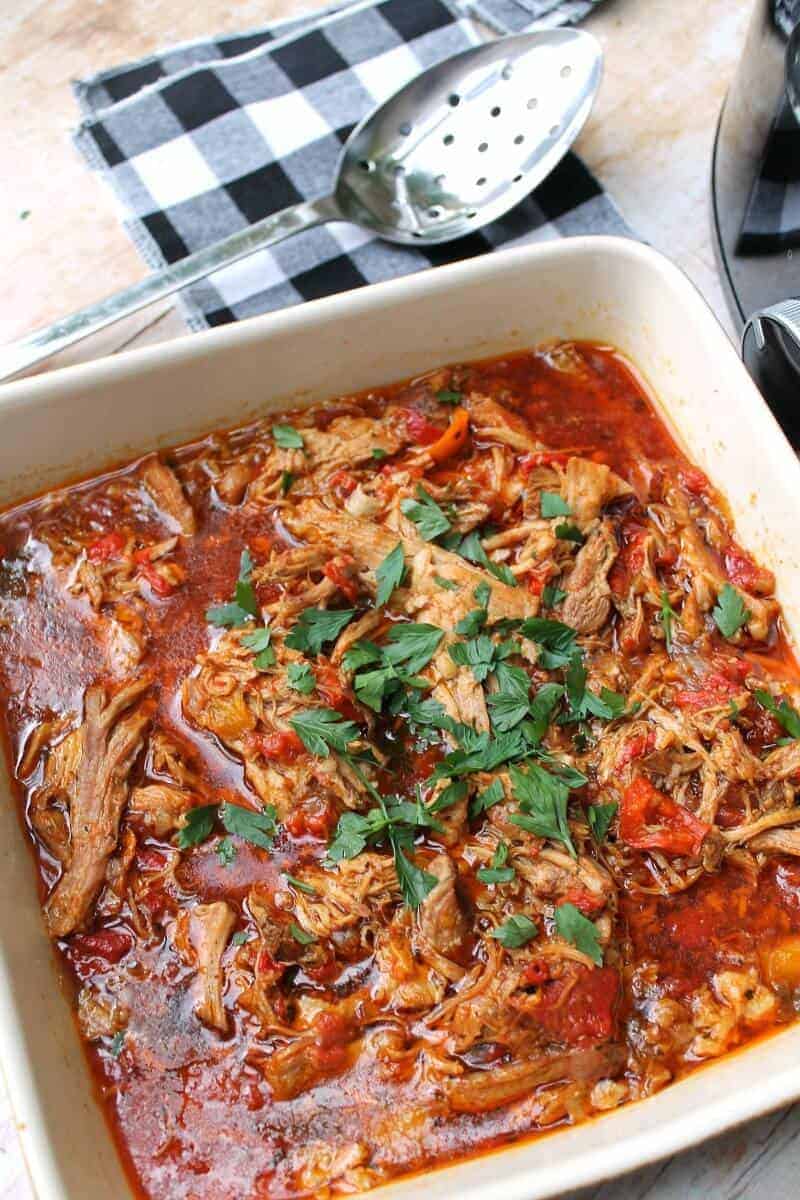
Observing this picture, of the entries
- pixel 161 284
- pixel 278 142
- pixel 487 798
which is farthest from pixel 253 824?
pixel 278 142

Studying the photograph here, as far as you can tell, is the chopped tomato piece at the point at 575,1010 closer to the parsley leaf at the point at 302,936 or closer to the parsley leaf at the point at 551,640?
the parsley leaf at the point at 302,936

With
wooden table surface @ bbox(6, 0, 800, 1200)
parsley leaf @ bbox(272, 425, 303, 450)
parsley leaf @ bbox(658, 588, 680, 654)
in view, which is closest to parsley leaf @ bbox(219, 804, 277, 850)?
parsley leaf @ bbox(272, 425, 303, 450)

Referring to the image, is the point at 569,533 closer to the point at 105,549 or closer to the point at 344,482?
the point at 344,482

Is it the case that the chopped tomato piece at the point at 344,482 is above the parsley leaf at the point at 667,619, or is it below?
above

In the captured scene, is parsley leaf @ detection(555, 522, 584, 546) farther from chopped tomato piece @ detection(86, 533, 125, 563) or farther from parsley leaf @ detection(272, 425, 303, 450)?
chopped tomato piece @ detection(86, 533, 125, 563)

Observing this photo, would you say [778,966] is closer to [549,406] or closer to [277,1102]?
[277,1102]

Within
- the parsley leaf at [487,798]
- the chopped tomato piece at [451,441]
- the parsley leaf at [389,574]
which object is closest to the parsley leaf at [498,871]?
the parsley leaf at [487,798]

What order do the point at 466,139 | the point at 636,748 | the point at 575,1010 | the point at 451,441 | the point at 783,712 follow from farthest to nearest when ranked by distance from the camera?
1. the point at 466,139
2. the point at 451,441
3. the point at 783,712
4. the point at 636,748
5. the point at 575,1010
